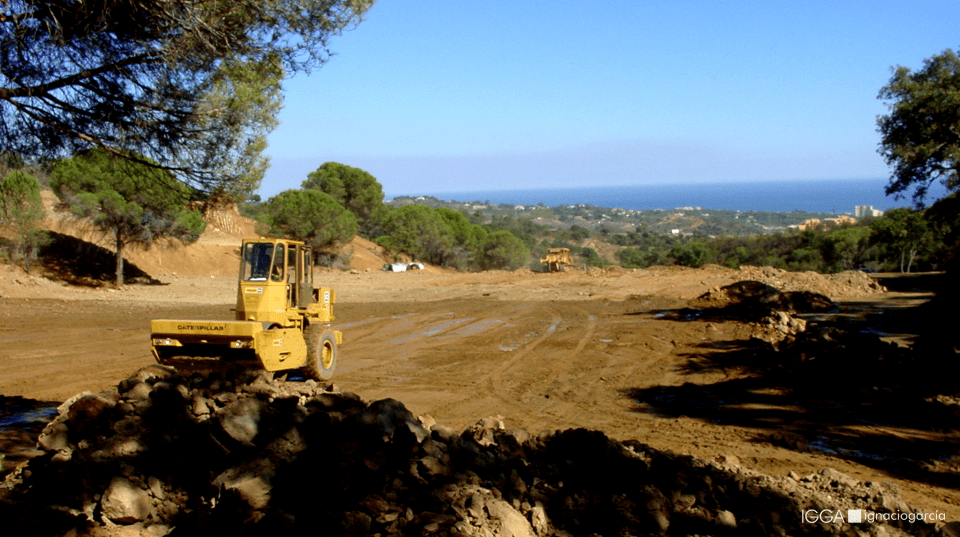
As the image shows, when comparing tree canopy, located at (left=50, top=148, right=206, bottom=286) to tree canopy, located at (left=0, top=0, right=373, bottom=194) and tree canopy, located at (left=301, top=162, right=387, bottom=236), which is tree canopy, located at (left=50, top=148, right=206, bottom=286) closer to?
tree canopy, located at (left=0, top=0, right=373, bottom=194)

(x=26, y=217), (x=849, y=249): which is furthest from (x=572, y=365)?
(x=849, y=249)

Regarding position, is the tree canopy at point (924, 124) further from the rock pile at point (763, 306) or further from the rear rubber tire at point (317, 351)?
the rear rubber tire at point (317, 351)

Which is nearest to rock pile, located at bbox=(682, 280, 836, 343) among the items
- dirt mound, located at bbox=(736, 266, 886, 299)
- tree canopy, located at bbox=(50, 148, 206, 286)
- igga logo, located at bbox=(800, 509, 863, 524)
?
dirt mound, located at bbox=(736, 266, 886, 299)

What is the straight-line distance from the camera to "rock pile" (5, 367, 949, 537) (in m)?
4.53

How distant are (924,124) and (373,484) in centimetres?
1982

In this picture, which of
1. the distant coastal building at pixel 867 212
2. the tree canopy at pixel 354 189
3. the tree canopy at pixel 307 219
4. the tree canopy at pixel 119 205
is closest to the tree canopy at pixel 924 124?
the tree canopy at pixel 119 205

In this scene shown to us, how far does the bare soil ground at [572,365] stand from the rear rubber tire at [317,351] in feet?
1.81

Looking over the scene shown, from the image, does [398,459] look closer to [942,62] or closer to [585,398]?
[585,398]

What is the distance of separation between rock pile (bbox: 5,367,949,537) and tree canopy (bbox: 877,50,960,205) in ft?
55.2

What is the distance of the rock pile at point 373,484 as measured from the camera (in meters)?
4.53

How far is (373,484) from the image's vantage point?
4.79 metres

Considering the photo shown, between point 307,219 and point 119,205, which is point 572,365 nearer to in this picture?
point 119,205

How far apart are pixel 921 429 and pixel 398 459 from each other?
24.5ft

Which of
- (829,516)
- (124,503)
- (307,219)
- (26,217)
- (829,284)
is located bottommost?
(124,503)
